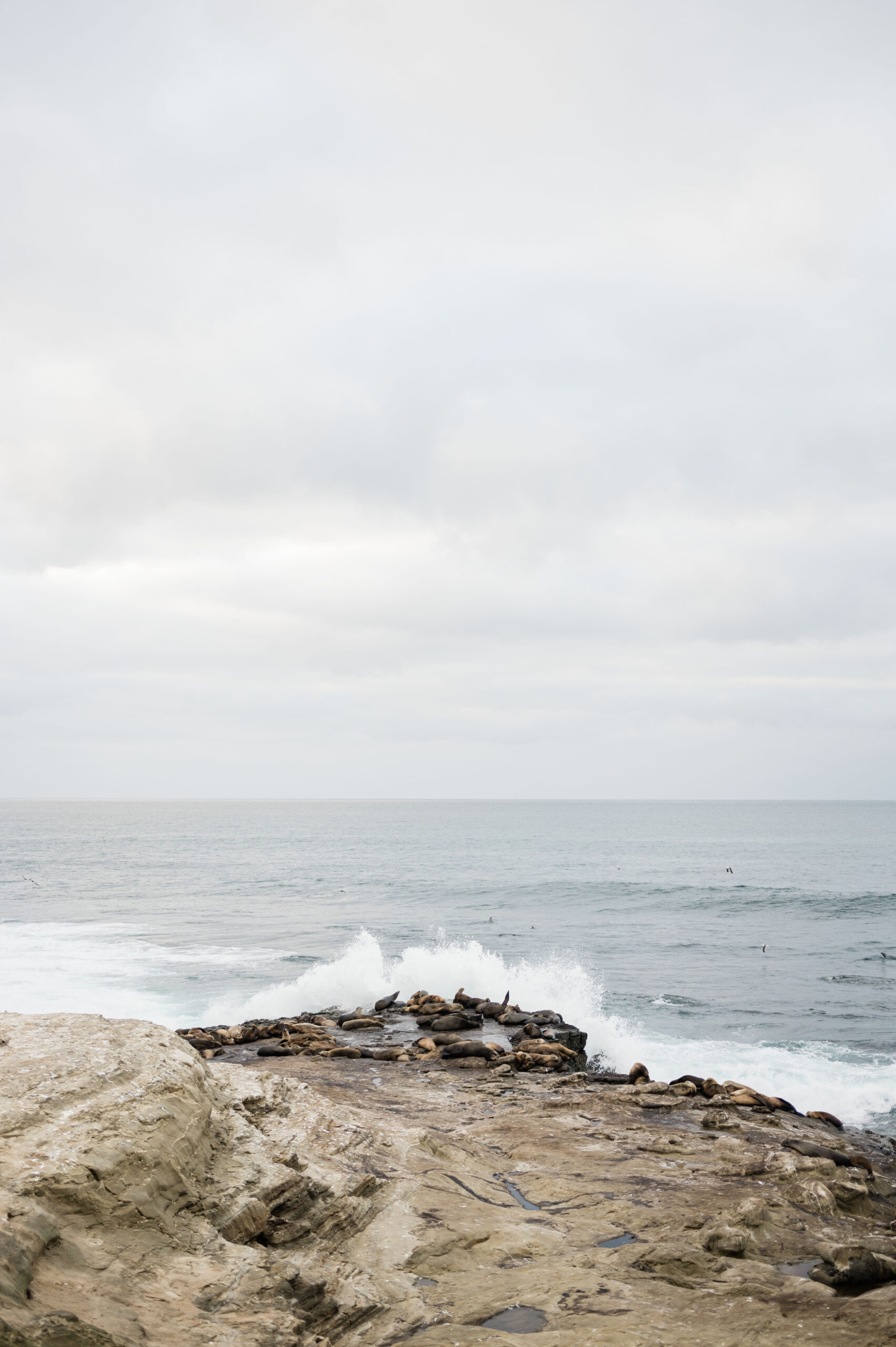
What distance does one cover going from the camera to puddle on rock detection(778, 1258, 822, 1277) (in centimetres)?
663

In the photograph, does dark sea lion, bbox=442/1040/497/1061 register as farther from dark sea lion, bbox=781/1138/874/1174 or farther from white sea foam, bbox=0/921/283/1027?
white sea foam, bbox=0/921/283/1027

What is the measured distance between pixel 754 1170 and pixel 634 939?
2685 cm

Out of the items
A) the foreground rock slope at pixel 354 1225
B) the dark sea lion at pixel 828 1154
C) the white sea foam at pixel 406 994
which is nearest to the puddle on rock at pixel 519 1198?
the foreground rock slope at pixel 354 1225

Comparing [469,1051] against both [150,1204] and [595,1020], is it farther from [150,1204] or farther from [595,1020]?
[150,1204]

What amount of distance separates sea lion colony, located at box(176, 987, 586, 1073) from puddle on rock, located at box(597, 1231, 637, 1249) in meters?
6.70

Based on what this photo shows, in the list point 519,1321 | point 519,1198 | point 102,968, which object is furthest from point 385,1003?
point 519,1321

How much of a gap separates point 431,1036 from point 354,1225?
10.1m

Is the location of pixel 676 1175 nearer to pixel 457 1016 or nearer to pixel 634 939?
pixel 457 1016

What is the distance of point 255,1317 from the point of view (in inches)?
197

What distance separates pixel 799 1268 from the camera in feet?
22.2

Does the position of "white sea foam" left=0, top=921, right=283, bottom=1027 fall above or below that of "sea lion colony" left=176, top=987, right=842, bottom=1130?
below

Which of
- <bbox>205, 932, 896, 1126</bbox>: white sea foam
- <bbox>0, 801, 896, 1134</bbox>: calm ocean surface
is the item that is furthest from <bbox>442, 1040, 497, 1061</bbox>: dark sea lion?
<bbox>0, 801, 896, 1134</bbox>: calm ocean surface

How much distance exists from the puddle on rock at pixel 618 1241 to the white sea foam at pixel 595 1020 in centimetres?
985

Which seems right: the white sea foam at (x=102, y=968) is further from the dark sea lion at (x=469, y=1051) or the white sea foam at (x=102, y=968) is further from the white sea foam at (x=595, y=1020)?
the dark sea lion at (x=469, y=1051)
